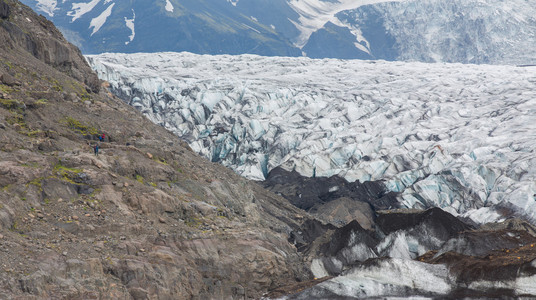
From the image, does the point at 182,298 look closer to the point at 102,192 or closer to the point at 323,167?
the point at 102,192

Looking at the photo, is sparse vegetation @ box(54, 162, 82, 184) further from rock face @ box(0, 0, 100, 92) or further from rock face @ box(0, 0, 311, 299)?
rock face @ box(0, 0, 100, 92)

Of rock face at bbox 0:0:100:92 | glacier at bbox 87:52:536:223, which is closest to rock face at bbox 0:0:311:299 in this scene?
rock face at bbox 0:0:100:92

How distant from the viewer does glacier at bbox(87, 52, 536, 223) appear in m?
62.0

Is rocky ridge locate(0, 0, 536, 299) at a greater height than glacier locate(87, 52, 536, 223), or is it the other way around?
rocky ridge locate(0, 0, 536, 299)

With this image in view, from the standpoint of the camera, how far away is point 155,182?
98.8ft

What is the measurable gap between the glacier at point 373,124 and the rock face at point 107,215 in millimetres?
30851

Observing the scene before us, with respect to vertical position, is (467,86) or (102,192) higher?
(102,192)

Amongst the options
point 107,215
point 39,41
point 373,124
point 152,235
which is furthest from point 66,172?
point 373,124

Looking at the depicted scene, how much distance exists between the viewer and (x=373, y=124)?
260 feet

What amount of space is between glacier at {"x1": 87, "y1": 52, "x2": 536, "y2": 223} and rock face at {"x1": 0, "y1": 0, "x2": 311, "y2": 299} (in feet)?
101

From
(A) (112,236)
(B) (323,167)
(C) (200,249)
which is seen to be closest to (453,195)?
(B) (323,167)

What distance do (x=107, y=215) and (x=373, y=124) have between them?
59.6 m

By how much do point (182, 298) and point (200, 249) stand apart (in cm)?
303

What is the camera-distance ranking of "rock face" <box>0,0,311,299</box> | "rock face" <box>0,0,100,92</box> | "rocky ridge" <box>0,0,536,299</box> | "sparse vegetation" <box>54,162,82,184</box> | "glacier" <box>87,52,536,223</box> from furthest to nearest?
"glacier" <box>87,52,536,223</box>
"rock face" <box>0,0,100,92</box>
"sparse vegetation" <box>54,162,82,184</box>
"rocky ridge" <box>0,0,536,299</box>
"rock face" <box>0,0,311,299</box>
